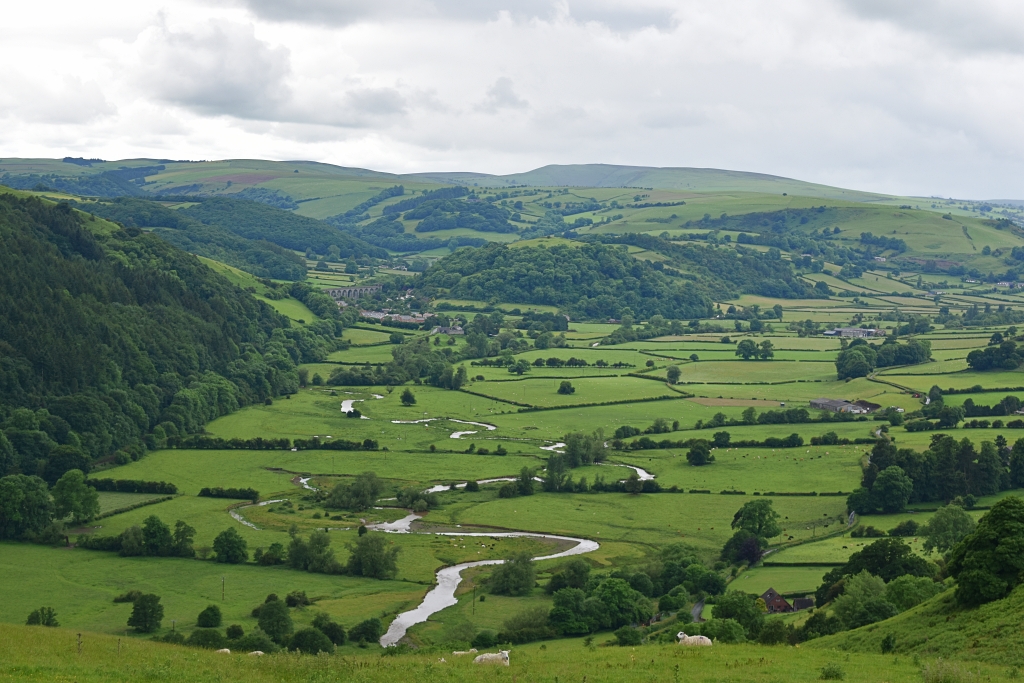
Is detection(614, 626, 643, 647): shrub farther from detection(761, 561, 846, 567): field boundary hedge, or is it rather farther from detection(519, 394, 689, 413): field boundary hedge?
detection(519, 394, 689, 413): field boundary hedge

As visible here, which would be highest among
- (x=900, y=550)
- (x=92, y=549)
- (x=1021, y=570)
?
(x=1021, y=570)

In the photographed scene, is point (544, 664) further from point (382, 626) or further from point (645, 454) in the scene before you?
point (645, 454)

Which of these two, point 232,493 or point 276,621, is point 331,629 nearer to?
point 276,621

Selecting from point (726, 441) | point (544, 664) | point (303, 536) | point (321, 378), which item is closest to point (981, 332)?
point (726, 441)

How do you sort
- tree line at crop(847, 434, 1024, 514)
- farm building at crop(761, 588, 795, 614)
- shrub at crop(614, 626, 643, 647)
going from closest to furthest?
shrub at crop(614, 626, 643, 647) → farm building at crop(761, 588, 795, 614) → tree line at crop(847, 434, 1024, 514)

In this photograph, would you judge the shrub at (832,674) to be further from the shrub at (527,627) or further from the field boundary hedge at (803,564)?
the field boundary hedge at (803,564)

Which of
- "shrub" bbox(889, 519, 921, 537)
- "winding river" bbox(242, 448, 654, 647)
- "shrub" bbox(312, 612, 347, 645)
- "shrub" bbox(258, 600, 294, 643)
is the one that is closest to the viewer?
"shrub" bbox(258, 600, 294, 643)

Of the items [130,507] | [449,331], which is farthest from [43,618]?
[449,331]

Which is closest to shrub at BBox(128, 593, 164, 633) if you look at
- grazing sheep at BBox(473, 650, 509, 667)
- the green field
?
the green field
